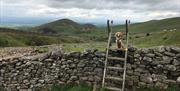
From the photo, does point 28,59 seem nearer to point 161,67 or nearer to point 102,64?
point 102,64

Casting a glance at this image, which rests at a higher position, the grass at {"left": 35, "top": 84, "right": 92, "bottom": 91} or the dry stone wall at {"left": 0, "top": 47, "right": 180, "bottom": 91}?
the dry stone wall at {"left": 0, "top": 47, "right": 180, "bottom": 91}

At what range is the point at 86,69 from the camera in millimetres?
19656

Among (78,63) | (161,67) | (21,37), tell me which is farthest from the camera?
(21,37)

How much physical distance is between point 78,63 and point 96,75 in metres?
1.16

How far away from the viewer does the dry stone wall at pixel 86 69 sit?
728 inches

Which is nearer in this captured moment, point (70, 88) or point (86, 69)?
point (70, 88)

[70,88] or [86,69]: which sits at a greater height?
[86,69]

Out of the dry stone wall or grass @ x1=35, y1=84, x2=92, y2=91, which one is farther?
grass @ x1=35, y1=84, x2=92, y2=91

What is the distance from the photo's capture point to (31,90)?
67.7ft

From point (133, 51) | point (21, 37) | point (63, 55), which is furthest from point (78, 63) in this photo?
point (21, 37)

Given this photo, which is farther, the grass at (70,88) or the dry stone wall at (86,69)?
the grass at (70,88)

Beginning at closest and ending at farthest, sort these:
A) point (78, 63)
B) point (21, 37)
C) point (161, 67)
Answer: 1. point (161, 67)
2. point (78, 63)
3. point (21, 37)

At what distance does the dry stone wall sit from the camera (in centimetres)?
1848

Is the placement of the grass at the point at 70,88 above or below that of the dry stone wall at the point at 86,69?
below
